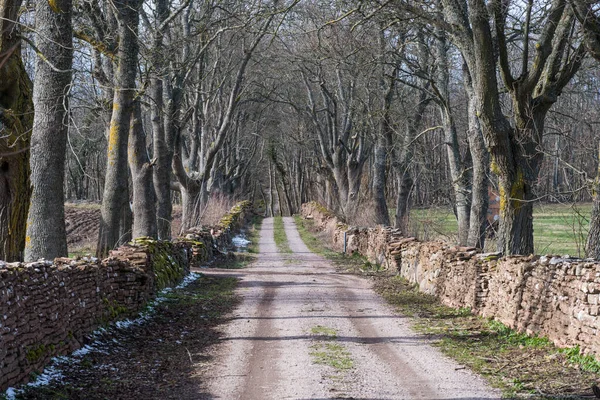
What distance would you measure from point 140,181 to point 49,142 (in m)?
5.91

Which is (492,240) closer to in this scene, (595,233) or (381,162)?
(595,233)

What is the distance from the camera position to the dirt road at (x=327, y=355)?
7586 mm

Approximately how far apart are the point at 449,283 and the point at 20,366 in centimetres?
914

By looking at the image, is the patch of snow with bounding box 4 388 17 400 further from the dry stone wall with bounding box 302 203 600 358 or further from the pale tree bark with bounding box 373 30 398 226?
the pale tree bark with bounding box 373 30 398 226

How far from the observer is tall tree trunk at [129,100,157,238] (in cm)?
1758

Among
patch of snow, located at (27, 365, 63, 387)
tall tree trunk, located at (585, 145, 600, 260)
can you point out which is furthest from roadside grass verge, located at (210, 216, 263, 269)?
patch of snow, located at (27, 365, 63, 387)

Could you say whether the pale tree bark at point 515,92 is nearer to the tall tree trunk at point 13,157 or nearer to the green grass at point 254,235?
the tall tree trunk at point 13,157

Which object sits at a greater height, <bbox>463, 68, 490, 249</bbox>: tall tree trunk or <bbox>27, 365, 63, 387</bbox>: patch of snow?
<bbox>463, 68, 490, 249</bbox>: tall tree trunk

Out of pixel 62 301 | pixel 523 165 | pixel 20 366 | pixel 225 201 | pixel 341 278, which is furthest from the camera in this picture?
pixel 225 201

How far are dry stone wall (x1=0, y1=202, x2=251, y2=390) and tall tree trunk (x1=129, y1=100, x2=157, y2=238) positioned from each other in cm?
296

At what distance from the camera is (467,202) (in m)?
20.1

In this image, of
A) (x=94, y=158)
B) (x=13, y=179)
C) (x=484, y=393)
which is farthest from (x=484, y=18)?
(x=94, y=158)

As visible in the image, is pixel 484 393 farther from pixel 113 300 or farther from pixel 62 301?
pixel 113 300

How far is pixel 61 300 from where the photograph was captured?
339 inches
